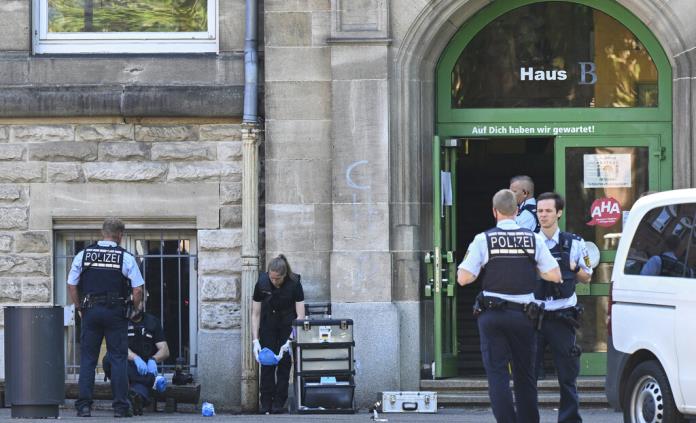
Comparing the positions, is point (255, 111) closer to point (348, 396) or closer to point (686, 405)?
point (348, 396)

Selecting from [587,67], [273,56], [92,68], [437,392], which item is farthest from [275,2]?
[437,392]

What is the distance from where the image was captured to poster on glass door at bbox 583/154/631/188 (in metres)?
14.8

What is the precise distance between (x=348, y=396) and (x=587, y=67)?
4147 millimetres

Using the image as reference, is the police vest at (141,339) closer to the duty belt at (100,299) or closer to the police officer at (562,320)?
the duty belt at (100,299)

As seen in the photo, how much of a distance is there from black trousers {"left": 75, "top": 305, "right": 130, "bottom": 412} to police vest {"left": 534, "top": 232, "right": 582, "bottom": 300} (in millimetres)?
4013

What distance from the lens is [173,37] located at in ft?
49.6

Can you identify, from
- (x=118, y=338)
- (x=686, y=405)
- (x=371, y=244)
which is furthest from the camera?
(x=371, y=244)

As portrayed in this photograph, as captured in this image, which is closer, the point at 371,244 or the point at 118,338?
the point at 118,338

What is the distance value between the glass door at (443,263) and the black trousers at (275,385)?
1.49 metres

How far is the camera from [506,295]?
10.2 meters

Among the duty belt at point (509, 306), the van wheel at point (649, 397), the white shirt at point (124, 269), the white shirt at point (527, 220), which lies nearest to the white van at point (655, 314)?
the van wheel at point (649, 397)

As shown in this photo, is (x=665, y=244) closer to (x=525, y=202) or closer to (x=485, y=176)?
(x=525, y=202)

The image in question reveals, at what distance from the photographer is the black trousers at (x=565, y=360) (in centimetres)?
1106

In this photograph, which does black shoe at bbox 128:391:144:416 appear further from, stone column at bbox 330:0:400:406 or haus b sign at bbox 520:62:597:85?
haus b sign at bbox 520:62:597:85
